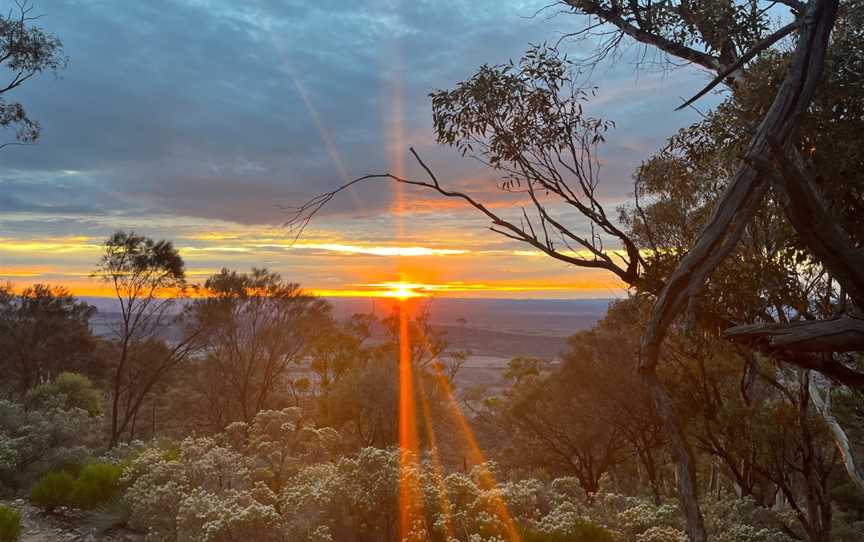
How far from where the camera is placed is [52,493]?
12430 mm

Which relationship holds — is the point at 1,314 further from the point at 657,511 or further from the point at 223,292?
the point at 657,511

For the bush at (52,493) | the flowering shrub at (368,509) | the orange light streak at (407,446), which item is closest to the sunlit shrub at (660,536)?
the flowering shrub at (368,509)

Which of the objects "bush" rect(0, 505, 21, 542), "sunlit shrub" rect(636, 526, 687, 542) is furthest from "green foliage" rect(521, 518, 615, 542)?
"bush" rect(0, 505, 21, 542)

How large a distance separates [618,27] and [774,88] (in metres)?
2.15

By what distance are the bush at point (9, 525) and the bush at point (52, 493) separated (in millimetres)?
2708

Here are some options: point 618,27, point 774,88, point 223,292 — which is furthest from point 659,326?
point 223,292

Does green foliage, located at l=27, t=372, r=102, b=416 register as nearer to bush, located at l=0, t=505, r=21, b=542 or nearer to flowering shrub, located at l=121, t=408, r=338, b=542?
flowering shrub, located at l=121, t=408, r=338, b=542

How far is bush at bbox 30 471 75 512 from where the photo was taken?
40.5 feet

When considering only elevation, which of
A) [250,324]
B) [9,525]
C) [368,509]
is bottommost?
[9,525]

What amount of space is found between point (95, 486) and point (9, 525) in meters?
3.17

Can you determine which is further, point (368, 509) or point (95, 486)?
point (95, 486)

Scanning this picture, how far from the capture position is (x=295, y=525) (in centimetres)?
929

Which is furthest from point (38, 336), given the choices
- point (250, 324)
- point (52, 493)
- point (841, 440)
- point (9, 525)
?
point (841, 440)

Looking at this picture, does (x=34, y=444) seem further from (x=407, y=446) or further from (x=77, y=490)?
(x=407, y=446)
